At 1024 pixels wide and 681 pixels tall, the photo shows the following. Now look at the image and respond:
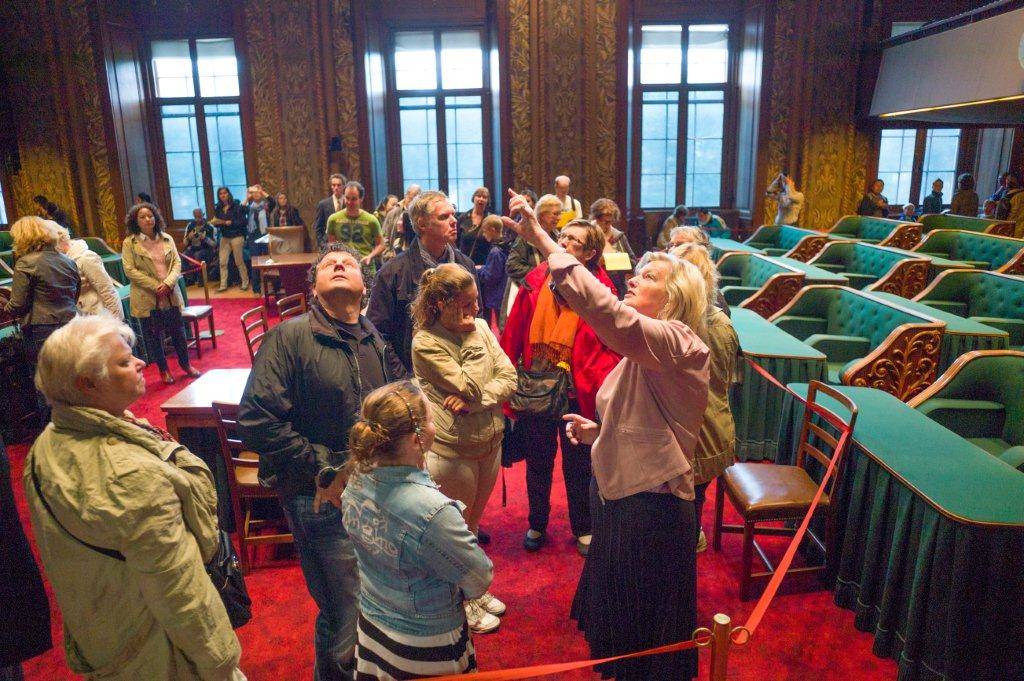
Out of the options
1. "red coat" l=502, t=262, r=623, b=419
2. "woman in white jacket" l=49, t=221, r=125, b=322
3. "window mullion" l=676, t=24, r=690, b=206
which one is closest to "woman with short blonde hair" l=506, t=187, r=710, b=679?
"red coat" l=502, t=262, r=623, b=419

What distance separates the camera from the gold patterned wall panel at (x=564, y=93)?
918cm

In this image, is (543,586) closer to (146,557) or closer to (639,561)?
(639,561)

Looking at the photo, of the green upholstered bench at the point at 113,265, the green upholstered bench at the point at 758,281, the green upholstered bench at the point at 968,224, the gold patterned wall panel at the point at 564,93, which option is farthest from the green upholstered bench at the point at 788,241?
the green upholstered bench at the point at 113,265

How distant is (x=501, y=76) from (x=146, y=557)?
8.89m

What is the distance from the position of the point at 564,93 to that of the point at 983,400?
23.8 ft

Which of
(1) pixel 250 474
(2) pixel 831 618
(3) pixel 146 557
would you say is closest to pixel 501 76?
(1) pixel 250 474

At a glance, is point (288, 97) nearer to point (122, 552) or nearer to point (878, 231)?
point (878, 231)

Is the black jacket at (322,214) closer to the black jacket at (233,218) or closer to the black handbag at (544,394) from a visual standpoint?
the black jacket at (233,218)

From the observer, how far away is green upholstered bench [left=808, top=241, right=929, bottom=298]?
6059 millimetres

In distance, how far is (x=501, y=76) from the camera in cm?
931

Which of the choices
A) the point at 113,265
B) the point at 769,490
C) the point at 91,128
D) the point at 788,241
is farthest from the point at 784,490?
the point at 91,128

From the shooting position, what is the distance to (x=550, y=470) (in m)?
2.97

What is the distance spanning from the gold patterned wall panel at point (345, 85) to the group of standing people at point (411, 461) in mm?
7151

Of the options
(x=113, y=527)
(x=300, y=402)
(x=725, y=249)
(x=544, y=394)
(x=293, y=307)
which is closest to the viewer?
(x=113, y=527)
